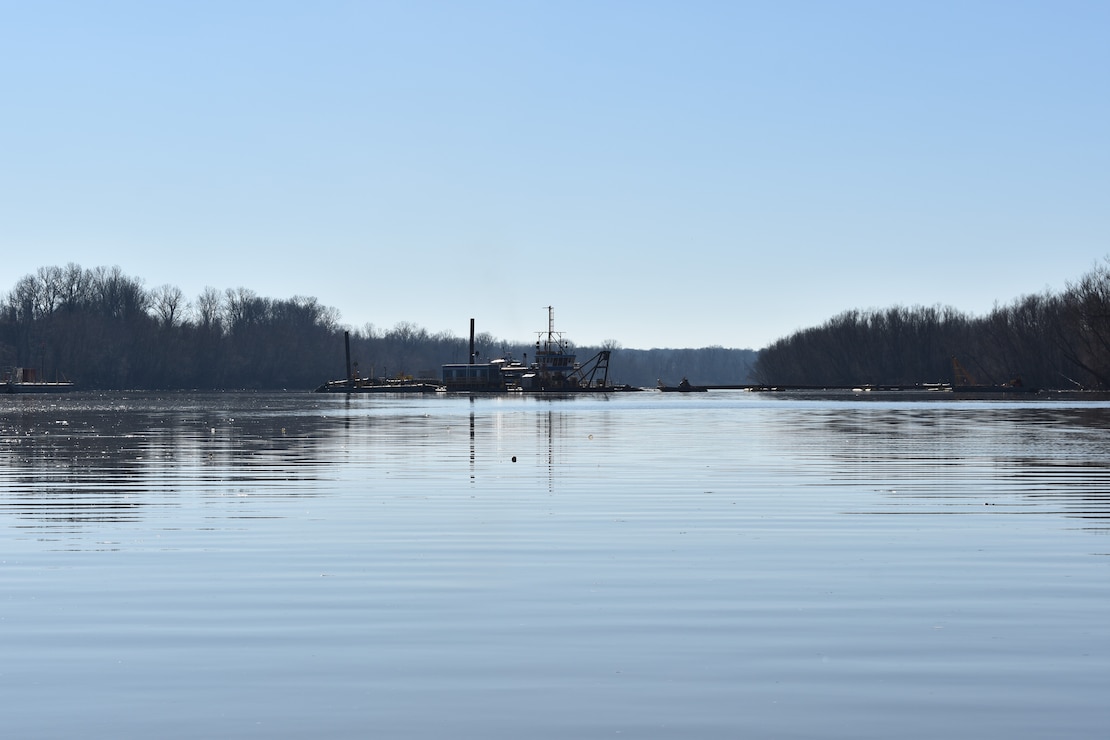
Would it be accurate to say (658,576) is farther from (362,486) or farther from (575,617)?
(362,486)

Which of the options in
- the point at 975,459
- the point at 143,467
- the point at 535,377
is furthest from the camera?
the point at 535,377

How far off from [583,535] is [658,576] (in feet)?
13.4

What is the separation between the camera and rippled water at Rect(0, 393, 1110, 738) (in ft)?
30.9

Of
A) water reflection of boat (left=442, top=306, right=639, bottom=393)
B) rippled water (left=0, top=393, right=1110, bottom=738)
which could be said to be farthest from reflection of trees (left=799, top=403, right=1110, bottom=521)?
water reflection of boat (left=442, top=306, right=639, bottom=393)

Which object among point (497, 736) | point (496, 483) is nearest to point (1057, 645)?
point (497, 736)

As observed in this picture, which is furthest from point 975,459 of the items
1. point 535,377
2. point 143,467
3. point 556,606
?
point 535,377

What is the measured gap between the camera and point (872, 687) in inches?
396

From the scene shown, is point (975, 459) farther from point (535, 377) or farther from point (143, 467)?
point (535, 377)

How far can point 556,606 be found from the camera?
13.7m

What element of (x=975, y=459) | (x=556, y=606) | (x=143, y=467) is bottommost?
(x=556, y=606)

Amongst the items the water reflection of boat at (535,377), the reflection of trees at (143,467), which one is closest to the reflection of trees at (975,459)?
the reflection of trees at (143,467)

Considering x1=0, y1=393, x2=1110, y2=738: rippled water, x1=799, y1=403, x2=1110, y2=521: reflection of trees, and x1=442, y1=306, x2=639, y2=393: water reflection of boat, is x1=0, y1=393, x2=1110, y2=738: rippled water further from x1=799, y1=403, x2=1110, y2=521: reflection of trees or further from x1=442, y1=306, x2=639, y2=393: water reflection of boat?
x1=442, y1=306, x2=639, y2=393: water reflection of boat

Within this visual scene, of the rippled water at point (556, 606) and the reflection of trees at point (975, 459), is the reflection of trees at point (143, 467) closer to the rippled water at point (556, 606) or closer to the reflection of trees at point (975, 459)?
the rippled water at point (556, 606)

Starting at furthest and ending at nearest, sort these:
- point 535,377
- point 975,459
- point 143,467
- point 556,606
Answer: point 535,377 → point 975,459 → point 143,467 → point 556,606
